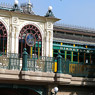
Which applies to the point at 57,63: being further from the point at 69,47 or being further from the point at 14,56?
the point at 69,47

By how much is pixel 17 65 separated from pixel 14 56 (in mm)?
618

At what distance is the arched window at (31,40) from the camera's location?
24891mm

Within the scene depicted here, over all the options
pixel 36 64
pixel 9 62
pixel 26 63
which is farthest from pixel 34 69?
pixel 9 62

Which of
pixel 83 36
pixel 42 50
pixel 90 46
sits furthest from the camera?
A: pixel 83 36

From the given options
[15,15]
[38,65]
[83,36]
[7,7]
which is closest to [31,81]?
[38,65]

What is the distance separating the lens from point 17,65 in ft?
64.2

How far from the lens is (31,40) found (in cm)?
2511

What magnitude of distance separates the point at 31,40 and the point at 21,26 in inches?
48.5

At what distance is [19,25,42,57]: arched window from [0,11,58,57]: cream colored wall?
0.87 feet

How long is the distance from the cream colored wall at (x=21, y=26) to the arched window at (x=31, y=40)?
26 cm

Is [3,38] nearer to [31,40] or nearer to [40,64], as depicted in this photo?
[31,40]

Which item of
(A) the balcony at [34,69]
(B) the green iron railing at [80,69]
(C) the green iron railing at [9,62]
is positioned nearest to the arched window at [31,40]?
(B) the green iron railing at [80,69]

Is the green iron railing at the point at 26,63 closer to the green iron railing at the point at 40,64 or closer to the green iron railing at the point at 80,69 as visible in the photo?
the green iron railing at the point at 40,64

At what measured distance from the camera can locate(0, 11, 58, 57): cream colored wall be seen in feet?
80.1
